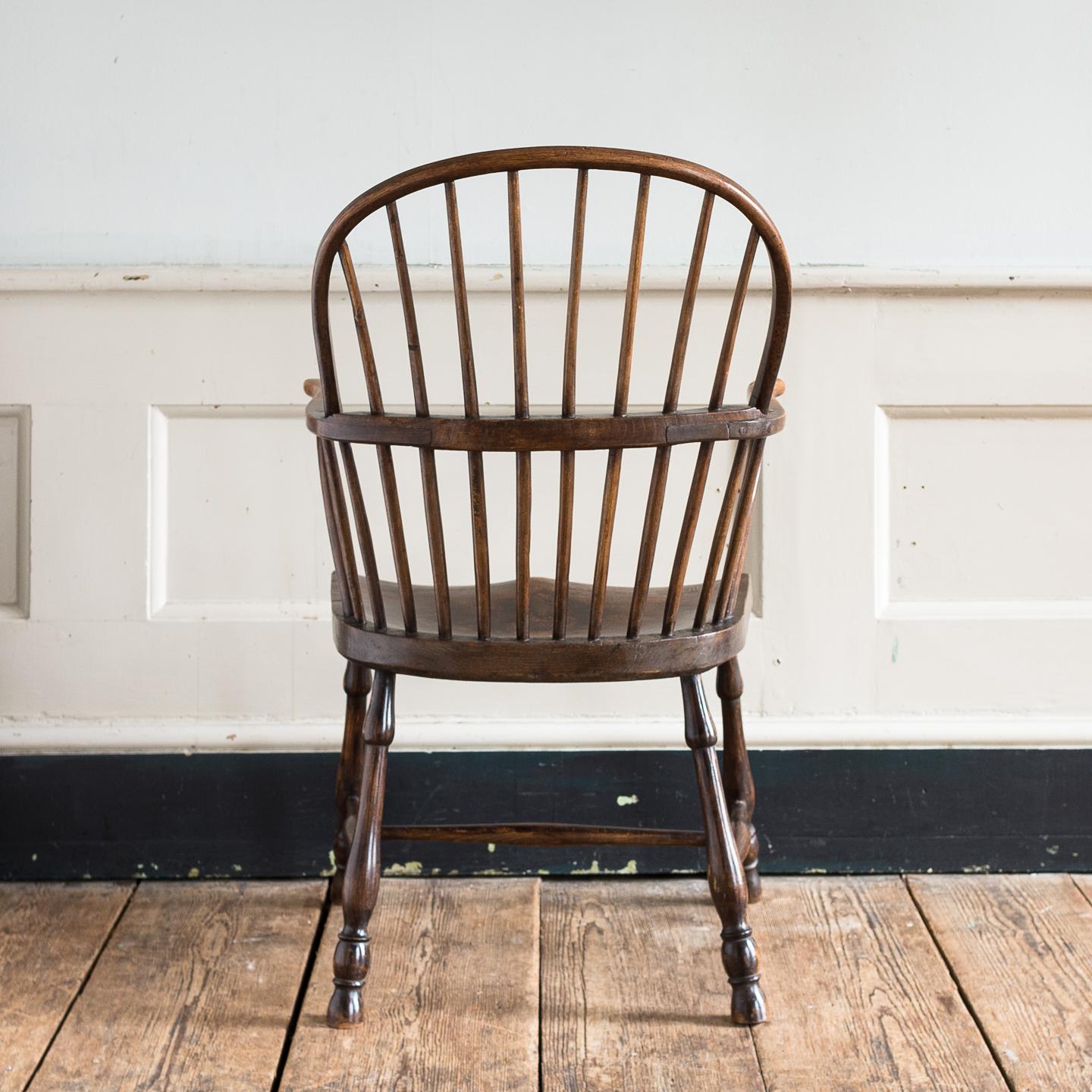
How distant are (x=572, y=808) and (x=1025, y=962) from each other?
64cm

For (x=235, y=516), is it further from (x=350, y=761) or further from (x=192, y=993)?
(x=192, y=993)

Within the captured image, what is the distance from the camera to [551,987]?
4.60ft

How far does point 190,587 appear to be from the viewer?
174cm

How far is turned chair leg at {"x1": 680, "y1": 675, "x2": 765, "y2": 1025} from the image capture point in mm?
1297

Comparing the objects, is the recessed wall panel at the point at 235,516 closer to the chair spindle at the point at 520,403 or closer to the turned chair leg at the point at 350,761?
the turned chair leg at the point at 350,761

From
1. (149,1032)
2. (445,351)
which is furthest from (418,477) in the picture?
(149,1032)

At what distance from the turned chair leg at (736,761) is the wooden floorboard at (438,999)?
31 centimetres

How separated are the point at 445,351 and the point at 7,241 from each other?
0.64 metres

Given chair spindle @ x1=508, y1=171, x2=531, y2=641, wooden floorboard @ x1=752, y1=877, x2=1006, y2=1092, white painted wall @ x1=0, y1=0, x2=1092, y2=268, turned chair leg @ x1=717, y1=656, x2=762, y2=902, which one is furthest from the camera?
white painted wall @ x1=0, y1=0, x2=1092, y2=268

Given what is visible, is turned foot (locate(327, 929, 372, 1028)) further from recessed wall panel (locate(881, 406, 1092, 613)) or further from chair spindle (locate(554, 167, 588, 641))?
recessed wall panel (locate(881, 406, 1092, 613))

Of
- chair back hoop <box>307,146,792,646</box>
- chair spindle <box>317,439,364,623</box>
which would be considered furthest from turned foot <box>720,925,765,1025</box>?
chair spindle <box>317,439,364,623</box>

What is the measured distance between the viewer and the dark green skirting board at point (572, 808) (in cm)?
173

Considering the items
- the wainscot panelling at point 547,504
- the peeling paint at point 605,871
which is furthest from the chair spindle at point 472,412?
the peeling paint at point 605,871

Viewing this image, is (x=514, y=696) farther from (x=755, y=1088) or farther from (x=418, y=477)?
(x=755, y=1088)
